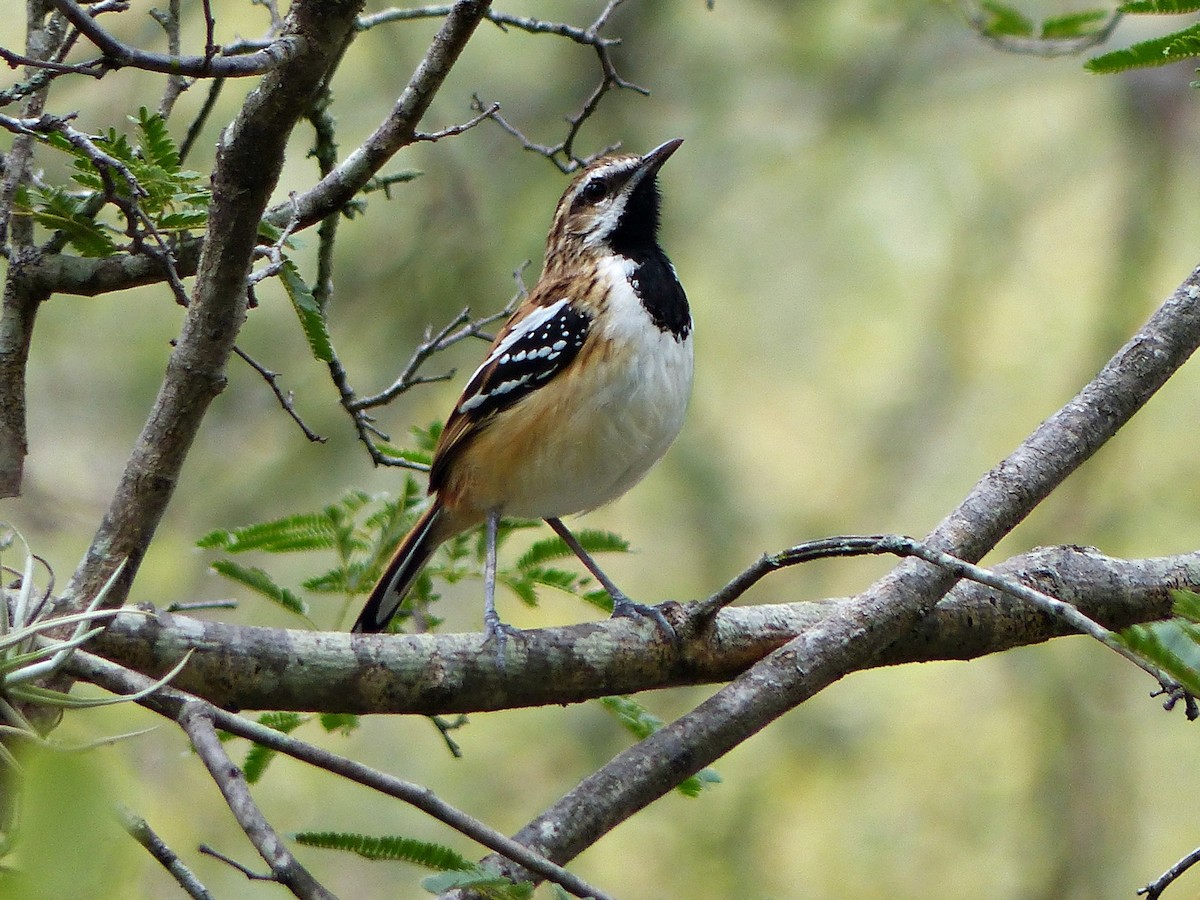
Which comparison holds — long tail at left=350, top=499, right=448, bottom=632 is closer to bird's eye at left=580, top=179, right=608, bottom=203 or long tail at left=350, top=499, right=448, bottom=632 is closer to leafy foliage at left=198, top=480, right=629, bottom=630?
leafy foliage at left=198, top=480, right=629, bottom=630

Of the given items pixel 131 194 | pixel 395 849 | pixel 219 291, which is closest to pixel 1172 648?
pixel 395 849

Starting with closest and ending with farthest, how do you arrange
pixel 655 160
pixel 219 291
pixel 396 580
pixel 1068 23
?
1. pixel 219 291
2. pixel 1068 23
3. pixel 396 580
4. pixel 655 160

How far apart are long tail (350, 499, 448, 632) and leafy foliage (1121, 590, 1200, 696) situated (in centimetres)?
319

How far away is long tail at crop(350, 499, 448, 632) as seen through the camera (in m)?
5.01

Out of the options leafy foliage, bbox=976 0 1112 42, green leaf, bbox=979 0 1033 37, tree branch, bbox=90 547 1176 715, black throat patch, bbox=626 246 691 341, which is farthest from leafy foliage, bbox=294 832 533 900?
green leaf, bbox=979 0 1033 37

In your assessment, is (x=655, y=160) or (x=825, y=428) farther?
(x=825, y=428)

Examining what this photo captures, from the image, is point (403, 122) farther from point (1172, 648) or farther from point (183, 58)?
point (1172, 648)

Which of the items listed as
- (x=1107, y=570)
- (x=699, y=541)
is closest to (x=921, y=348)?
(x=699, y=541)

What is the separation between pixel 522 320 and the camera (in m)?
5.41

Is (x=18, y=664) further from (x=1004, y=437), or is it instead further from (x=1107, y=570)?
(x=1004, y=437)

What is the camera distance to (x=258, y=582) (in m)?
4.14

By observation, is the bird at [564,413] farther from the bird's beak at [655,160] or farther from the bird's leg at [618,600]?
the bird's beak at [655,160]

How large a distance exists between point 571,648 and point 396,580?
1483 millimetres

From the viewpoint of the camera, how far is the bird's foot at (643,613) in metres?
3.88
